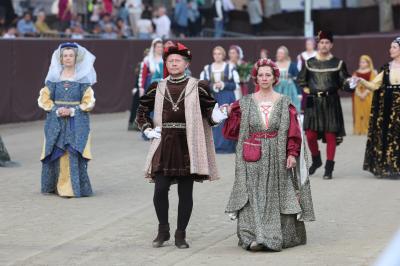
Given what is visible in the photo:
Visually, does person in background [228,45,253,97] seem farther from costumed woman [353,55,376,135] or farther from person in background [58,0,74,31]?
person in background [58,0,74,31]

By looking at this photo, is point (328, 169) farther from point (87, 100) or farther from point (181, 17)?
point (181, 17)

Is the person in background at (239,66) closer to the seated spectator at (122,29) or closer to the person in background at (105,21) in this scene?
the seated spectator at (122,29)

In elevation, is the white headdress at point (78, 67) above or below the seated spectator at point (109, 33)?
above

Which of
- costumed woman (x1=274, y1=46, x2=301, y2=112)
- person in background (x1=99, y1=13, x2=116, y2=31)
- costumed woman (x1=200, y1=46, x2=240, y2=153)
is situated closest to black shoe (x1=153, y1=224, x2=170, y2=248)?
costumed woman (x1=200, y1=46, x2=240, y2=153)

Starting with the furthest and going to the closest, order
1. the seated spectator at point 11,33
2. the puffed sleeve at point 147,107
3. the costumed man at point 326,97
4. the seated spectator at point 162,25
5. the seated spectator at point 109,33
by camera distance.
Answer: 1. the seated spectator at point 162,25
2. the seated spectator at point 109,33
3. the seated spectator at point 11,33
4. the costumed man at point 326,97
5. the puffed sleeve at point 147,107

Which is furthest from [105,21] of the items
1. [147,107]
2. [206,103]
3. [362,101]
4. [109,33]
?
[206,103]

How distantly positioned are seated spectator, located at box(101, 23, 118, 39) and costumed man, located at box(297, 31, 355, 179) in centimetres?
1356

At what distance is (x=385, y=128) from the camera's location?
46.4 feet

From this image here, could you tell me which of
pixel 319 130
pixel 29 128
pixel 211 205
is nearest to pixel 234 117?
pixel 211 205

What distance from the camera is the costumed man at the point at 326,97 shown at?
13961 millimetres

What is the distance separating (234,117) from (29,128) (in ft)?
42.7

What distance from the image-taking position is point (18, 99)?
22469mm

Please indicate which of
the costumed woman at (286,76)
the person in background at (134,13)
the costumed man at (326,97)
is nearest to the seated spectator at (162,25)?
the person in background at (134,13)

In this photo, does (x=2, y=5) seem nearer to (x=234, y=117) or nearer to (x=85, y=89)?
(x=85, y=89)
